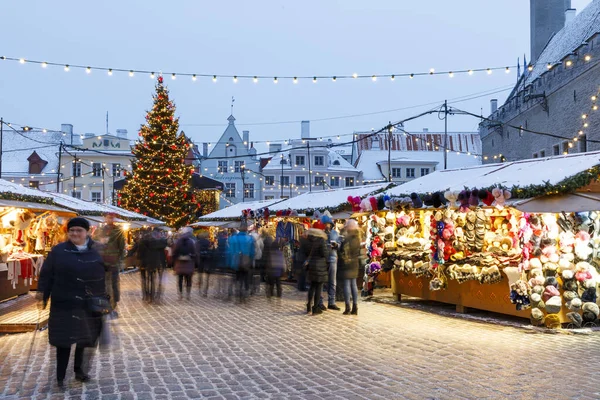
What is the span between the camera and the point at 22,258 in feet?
51.9

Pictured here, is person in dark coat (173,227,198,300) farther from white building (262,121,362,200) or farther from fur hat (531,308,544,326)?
white building (262,121,362,200)

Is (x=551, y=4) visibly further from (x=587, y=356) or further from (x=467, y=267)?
(x=587, y=356)

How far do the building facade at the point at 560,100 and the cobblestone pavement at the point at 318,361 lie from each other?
1206 centimetres

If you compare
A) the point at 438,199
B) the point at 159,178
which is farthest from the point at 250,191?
the point at 438,199

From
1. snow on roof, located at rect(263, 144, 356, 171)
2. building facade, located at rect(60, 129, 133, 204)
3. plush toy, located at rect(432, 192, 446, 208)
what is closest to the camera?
plush toy, located at rect(432, 192, 446, 208)

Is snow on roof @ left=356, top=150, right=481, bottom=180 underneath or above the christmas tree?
above

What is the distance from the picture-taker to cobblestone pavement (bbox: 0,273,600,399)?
21.6 ft

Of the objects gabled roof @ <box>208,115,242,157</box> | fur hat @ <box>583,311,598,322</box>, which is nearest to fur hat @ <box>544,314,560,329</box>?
fur hat @ <box>583,311,598,322</box>

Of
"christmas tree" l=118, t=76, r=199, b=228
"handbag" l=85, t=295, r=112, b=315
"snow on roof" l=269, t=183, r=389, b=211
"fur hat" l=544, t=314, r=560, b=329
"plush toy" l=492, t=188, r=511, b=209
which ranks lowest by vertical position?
"fur hat" l=544, t=314, r=560, b=329

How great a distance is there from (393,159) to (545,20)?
24.2 meters

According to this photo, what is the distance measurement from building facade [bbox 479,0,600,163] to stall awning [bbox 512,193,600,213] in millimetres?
10407

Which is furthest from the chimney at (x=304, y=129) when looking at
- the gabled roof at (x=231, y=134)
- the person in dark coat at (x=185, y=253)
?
the person in dark coat at (x=185, y=253)

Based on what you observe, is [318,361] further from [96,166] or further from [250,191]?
[96,166]

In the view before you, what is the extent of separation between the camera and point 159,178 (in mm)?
37219
